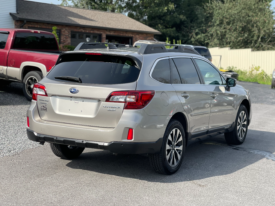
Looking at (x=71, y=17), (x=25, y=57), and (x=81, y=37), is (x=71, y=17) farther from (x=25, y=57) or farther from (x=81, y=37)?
(x=25, y=57)

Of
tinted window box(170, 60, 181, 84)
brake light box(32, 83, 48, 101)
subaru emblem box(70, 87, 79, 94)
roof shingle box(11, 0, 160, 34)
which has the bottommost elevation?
brake light box(32, 83, 48, 101)

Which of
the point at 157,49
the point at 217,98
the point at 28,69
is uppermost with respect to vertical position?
the point at 157,49

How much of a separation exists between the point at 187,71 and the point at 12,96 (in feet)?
27.8

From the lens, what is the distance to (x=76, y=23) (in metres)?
29.1

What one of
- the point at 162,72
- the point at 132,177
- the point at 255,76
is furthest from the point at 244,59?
the point at 132,177

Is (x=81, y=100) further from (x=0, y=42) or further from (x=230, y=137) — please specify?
(x=0, y=42)

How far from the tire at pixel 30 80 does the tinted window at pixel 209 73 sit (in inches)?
251

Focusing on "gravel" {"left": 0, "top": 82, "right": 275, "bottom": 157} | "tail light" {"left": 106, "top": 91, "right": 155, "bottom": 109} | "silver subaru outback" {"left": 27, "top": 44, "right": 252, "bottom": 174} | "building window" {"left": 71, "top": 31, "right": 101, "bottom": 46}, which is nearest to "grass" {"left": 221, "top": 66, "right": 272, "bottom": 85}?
"building window" {"left": 71, "top": 31, "right": 101, "bottom": 46}

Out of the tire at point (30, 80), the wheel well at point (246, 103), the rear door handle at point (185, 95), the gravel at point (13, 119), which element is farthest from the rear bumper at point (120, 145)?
the tire at point (30, 80)

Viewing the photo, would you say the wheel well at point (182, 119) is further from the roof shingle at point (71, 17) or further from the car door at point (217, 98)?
the roof shingle at point (71, 17)

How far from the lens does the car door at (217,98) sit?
21.5ft

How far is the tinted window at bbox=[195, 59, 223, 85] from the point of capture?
655 cm

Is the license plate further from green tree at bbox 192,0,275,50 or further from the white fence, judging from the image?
green tree at bbox 192,0,275,50

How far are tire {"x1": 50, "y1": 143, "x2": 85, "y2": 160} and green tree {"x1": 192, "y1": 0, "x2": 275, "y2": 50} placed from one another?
34964 mm
